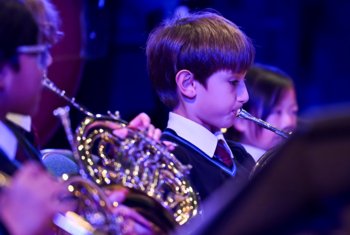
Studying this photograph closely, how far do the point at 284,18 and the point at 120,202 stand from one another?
9.24ft

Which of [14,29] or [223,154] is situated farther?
[223,154]

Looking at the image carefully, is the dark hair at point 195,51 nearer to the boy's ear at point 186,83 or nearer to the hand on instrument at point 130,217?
the boy's ear at point 186,83

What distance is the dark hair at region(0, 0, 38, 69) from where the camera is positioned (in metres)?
1.40

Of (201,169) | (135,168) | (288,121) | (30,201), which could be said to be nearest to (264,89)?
(288,121)

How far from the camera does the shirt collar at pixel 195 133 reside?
206 centimetres

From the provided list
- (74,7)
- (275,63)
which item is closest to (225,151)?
(74,7)

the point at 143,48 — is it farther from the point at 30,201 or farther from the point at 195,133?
the point at 30,201

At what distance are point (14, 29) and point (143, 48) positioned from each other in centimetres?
120

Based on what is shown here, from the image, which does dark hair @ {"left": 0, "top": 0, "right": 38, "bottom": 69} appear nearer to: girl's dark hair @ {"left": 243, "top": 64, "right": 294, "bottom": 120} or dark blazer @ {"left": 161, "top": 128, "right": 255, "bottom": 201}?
dark blazer @ {"left": 161, "top": 128, "right": 255, "bottom": 201}

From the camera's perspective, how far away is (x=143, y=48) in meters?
2.59

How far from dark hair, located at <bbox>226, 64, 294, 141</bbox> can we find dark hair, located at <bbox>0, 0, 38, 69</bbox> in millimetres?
1542

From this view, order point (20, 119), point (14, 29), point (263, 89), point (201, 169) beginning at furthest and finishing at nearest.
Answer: point (263, 89), point (201, 169), point (20, 119), point (14, 29)

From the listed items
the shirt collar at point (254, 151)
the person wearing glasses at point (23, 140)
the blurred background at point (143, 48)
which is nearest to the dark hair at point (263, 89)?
the shirt collar at point (254, 151)

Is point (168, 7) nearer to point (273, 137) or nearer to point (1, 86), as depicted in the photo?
point (273, 137)
